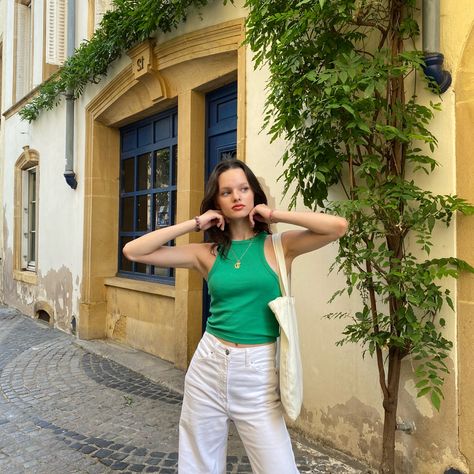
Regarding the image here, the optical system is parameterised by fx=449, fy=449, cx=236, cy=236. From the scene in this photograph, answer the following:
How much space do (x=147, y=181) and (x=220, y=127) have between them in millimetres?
1856

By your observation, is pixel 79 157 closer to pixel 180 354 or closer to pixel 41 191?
pixel 41 191

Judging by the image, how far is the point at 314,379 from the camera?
10.9 feet

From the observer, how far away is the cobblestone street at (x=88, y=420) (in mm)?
3098

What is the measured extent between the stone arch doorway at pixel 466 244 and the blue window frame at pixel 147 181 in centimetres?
383

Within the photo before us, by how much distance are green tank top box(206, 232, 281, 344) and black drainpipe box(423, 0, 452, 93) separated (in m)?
1.49

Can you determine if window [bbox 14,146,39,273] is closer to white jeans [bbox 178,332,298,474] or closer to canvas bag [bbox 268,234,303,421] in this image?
white jeans [bbox 178,332,298,474]

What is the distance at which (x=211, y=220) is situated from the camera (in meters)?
1.89

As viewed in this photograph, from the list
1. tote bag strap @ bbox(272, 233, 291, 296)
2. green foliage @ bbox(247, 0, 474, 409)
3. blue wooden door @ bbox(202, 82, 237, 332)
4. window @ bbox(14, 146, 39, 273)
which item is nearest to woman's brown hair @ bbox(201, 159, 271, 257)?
tote bag strap @ bbox(272, 233, 291, 296)

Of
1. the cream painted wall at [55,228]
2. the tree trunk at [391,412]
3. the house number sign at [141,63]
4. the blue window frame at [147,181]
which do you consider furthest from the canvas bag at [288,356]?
the cream painted wall at [55,228]

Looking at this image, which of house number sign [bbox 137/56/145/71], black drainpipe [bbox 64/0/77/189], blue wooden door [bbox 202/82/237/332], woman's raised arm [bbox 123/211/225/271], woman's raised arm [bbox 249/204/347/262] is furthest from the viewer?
black drainpipe [bbox 64/0/77/189]

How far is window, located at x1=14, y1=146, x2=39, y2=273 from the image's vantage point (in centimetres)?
995

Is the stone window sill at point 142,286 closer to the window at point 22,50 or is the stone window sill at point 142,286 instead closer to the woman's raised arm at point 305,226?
the woman's raised arm at point 305,226

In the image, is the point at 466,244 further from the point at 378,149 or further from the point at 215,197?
the point at 215,197

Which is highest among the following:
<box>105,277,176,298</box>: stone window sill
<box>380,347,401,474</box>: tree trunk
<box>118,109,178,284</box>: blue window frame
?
<box>118,109,178,284</box>: blue window frame
